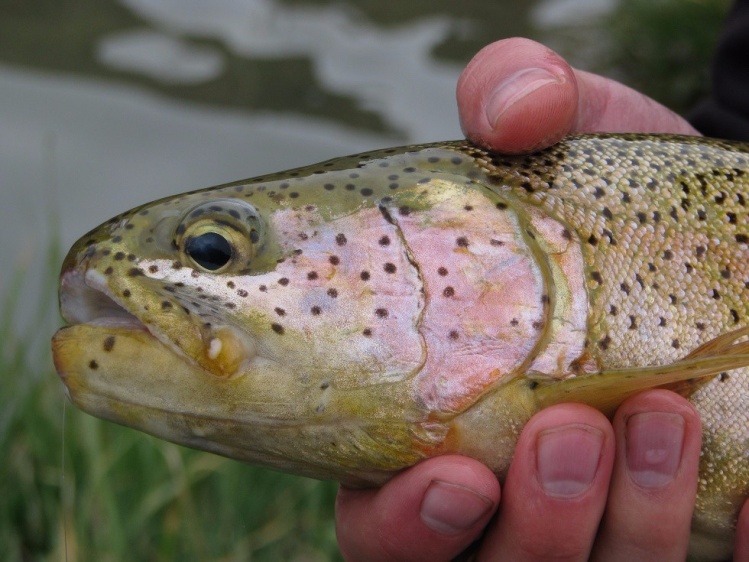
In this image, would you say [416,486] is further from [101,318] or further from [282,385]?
[101,318]

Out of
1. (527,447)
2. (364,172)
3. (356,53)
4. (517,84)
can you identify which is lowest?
(356,53)

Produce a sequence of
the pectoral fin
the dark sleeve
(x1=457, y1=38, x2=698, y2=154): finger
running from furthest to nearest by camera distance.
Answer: the dark sleeve < (x1=457, y1=38, x2=698, y2=154): finger < the pectoral fin

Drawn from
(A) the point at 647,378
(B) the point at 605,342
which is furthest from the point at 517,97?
(A) the point at 647,378

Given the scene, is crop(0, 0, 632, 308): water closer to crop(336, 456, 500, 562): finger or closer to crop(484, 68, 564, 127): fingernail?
crop(336, 456, 500, 562): finger

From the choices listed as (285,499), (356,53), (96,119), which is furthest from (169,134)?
(285,499)

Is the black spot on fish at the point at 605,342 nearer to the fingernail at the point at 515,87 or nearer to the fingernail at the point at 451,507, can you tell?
the fingernail at the point at 451,507

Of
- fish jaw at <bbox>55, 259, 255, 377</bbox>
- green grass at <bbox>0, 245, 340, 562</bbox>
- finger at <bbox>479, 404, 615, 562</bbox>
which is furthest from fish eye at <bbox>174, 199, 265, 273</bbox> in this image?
green grass at <bbox>0, 245, 340, 562</bbox>
